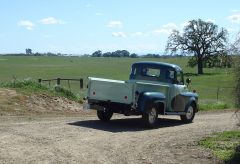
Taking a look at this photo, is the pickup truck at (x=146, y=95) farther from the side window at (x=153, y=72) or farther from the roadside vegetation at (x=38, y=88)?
the roadside vegetation at (x=38, y=88)

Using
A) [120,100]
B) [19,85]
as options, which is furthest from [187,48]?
[120,100]

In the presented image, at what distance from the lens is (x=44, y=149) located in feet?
37.8

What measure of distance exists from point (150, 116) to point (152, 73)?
91.5 inches

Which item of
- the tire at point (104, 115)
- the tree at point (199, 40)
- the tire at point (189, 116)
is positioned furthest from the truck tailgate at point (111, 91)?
the tree at point (199, 40)

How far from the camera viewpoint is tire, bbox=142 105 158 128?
1675cm

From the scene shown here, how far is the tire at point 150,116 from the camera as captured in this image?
16750 mm

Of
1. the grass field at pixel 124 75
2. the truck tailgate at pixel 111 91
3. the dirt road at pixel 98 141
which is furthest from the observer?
the truck tailgate at pixel 111 91

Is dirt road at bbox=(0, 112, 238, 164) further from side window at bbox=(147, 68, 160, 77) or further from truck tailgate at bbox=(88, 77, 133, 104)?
side window at bbox=(147, 68, 160, 77)

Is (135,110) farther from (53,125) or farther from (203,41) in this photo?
(203,41)

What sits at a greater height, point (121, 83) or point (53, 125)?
point (121, 83)

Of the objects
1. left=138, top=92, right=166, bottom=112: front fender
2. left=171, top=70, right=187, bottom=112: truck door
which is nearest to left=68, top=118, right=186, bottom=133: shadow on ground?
left=171, top=70, right=187, bottom=112: truck door

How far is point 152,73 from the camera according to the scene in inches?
741

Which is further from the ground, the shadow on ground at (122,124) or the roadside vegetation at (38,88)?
the roadside vegetation at (38,88)

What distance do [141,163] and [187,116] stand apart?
29.0ft
